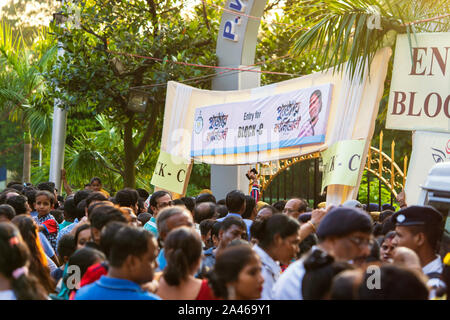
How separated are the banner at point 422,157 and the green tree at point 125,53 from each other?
610cm

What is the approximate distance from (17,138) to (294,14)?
30.6 meters

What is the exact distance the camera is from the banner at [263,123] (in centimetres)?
918

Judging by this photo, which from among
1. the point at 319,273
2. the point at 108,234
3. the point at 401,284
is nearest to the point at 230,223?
the point at 108,234

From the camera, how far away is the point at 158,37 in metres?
14.0

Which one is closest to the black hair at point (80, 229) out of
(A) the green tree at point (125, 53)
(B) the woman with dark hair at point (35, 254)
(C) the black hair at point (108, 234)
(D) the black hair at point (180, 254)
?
(B) the woman with dark hair at point (35, 254)

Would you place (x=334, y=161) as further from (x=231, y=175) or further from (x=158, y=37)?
(x=158, y=37)

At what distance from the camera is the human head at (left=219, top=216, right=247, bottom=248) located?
5.70m

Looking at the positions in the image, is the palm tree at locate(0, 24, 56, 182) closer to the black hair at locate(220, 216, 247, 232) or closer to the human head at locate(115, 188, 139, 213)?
the human head at locate(115, 188, 139, 213)

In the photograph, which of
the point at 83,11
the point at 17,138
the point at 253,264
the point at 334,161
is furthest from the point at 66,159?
the point at 17,138

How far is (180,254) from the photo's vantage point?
4016 millimetres

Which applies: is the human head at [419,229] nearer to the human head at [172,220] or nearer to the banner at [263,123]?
the human head at [172,220]

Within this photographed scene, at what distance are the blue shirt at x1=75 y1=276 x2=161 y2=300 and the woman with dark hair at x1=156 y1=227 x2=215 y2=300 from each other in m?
0.24

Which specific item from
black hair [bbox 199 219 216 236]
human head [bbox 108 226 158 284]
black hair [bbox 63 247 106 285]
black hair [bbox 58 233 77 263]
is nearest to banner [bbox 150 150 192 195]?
black hair [bbox 199 219 216 236]

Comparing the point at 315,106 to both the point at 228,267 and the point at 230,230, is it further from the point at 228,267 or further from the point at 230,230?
the point at 228,267
